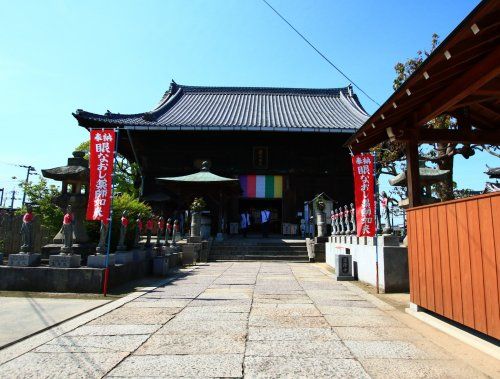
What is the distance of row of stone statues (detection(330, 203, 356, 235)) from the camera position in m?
11.9

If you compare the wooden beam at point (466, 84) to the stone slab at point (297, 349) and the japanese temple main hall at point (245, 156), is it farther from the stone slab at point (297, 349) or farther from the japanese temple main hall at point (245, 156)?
the japanese temple main hall at point (245, 156)

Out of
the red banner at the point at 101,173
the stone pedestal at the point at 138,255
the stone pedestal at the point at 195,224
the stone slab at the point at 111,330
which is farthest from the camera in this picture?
the stone pedestal at the point at 195,224

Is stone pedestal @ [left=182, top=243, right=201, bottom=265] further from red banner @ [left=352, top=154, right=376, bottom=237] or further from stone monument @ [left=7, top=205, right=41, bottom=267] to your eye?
red banner @ [left=352, top=154, right=376, bottom=237]

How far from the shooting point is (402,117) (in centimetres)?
655

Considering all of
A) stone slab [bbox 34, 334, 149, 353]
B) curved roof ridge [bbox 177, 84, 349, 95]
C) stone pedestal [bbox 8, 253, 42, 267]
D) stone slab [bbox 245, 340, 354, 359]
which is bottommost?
stone slab [bbox 34, 334, 149, 353]

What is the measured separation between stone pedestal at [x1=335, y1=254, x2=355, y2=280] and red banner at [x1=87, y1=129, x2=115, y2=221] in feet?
20.5

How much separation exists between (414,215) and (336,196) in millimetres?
15769

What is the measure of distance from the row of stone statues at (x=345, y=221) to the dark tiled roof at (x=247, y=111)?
298 inches

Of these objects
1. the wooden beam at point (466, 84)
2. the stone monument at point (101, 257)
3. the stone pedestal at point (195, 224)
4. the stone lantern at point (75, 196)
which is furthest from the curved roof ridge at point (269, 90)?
the wooden beam at point (466, 84)

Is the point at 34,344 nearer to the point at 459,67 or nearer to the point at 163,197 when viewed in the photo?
the point at 459,67

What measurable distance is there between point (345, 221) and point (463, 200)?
8.90 m

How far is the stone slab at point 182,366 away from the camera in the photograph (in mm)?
3297

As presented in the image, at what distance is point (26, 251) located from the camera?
8.28m

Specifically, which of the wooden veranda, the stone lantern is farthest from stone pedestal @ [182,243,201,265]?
the wooden veranda
